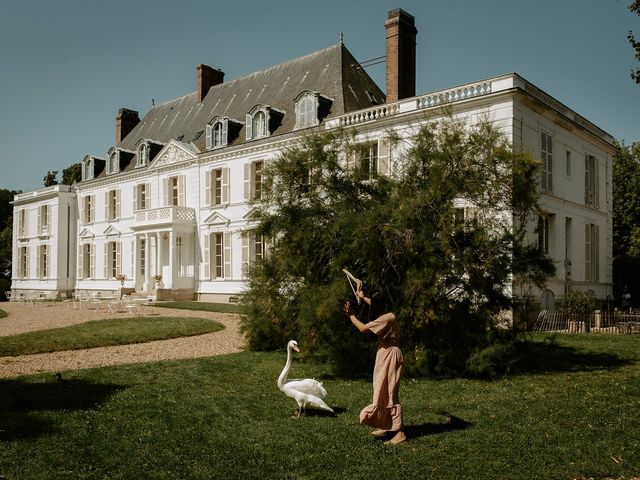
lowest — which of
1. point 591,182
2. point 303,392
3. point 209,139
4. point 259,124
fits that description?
point 303,392

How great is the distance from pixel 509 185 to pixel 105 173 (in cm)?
2904

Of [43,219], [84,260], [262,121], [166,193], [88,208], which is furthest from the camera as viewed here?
[43,219]

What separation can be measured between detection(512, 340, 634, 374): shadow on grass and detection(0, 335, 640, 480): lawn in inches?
17.6

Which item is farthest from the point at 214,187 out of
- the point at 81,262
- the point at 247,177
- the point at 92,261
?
the point at 81,262

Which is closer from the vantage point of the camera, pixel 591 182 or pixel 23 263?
pixel 591 182

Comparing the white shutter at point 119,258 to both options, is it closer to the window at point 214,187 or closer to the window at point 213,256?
the window at point 213,256

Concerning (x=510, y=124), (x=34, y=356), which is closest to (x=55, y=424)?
(x=34, y=356)

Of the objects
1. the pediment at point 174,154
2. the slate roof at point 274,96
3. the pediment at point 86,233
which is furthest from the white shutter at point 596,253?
the pediment at point 86,233

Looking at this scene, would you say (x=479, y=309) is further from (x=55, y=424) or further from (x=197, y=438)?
(x=55, y=424)

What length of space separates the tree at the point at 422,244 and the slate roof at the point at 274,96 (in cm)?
1324

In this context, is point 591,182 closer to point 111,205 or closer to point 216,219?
point 216,219

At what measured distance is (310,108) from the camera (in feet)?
76.3

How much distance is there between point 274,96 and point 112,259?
43.9ft

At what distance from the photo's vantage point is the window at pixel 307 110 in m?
22.9
